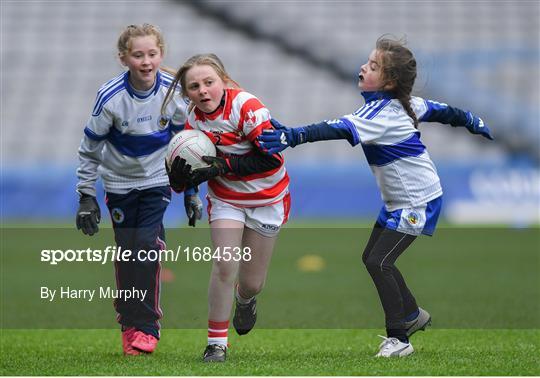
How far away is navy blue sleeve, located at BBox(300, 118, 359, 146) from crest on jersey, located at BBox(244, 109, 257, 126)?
251mm

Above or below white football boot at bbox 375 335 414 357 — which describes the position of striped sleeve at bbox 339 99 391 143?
above

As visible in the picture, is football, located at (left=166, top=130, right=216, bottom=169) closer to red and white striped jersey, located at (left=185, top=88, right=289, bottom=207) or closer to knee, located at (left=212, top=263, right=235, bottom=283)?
red and white striped jersey, located at (left=185, top=88, right=289, bottom=207)

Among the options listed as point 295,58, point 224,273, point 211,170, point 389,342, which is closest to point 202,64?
point 211,170

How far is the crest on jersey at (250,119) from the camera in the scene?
4855 mm

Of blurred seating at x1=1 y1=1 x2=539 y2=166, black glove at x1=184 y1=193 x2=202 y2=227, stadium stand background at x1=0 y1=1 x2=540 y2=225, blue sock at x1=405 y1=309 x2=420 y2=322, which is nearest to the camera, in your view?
blue sock at x1=405 y1=309 x2=420 y2=322

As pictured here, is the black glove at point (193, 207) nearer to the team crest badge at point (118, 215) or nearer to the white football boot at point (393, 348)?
the team crest badge at point (118, 215)

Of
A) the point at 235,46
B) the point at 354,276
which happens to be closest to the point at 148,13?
the point at 235,46

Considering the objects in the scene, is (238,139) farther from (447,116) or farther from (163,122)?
(447,116)

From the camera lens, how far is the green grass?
454cm

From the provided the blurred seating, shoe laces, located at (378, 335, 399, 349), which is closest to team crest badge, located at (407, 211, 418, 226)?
shoe laces, located at (378, 335, 399, 349)

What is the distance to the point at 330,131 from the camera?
15.7 ft

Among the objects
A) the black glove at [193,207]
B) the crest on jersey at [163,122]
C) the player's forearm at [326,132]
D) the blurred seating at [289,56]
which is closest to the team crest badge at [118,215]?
the black glove at [193,207]

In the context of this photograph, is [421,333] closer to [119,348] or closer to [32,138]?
[119,348]

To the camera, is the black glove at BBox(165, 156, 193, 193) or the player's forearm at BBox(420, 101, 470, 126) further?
the player's forearm at BBox(420, 101, 470, 126)
